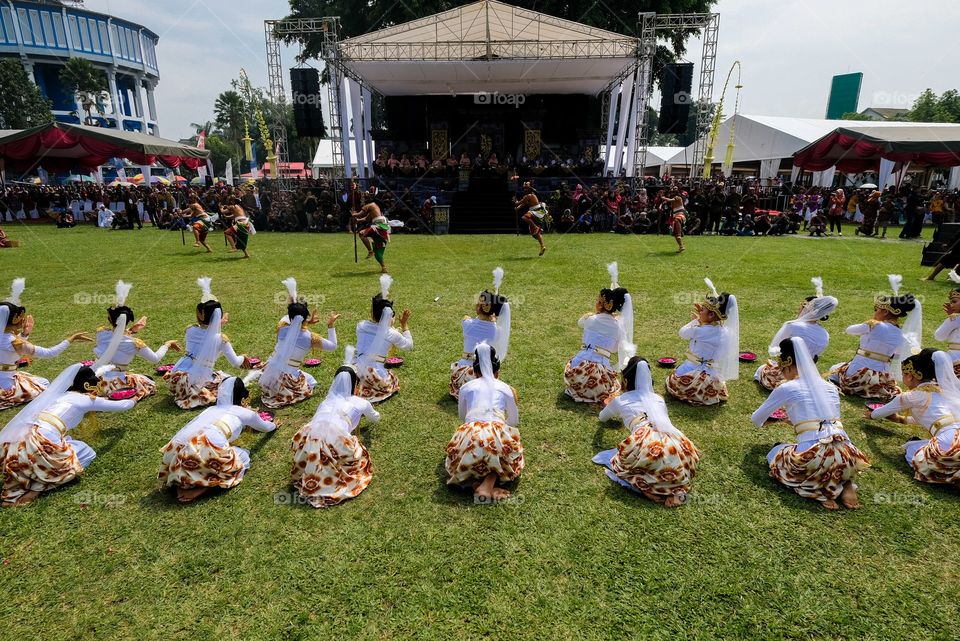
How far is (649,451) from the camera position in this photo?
3.71 meters

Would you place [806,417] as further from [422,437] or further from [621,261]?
[621,261]

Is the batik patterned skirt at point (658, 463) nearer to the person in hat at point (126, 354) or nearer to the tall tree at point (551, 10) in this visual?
the person in hat at point (126, 354)

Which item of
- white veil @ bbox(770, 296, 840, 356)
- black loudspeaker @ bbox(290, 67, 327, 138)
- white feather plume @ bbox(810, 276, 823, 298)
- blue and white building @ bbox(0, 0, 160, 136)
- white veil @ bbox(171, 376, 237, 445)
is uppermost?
blue and white building @ bbox(0, 0, 160, 136)

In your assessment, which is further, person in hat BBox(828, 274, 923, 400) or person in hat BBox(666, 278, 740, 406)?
person in hat BBox(828, 274, 923, 400)

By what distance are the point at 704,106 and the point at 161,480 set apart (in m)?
23.0

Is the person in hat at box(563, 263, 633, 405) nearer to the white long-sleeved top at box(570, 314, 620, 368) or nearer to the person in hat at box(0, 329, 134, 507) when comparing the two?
the white long-sleeved top at box(570, 314, 620, 368)

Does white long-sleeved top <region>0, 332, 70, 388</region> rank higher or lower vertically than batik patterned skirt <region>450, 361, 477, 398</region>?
higher

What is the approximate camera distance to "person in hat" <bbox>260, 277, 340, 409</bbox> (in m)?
5.18

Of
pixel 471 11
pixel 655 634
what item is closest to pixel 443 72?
pixel 471 11

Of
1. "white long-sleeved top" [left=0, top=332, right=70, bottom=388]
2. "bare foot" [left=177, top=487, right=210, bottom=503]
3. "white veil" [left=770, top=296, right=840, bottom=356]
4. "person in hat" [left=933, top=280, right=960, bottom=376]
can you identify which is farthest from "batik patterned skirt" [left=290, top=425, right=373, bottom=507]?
"person in hat" [left=933, top=280, right=960, bottom=376]

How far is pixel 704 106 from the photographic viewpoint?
814 inches

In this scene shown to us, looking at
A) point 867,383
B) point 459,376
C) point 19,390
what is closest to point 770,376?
point 867,383

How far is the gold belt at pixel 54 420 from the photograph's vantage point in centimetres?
383

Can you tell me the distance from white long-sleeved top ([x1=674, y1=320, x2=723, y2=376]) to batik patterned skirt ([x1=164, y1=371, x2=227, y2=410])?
5151 millimetres
